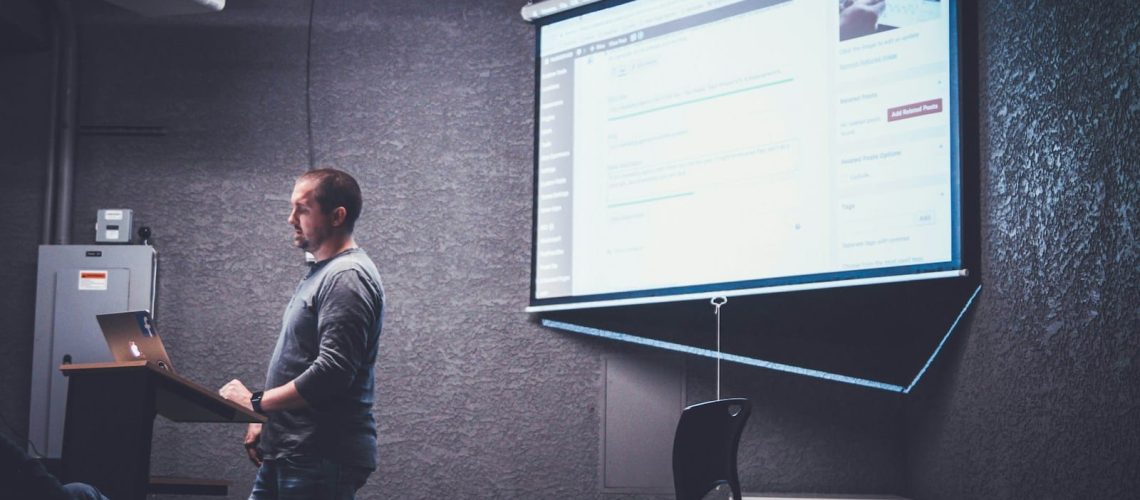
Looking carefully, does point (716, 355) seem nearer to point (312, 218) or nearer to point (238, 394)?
point (312, 218)

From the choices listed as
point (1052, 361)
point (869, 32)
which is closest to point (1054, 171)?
point (1052, 361)

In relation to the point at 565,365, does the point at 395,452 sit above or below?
below

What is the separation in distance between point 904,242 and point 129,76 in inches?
114

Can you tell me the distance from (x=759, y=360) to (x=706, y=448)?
1.30 meters

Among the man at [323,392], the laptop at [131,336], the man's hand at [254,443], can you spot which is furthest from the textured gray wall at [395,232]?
the laptop at [131,336]

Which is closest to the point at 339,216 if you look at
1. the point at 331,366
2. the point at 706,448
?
the point at 331,366

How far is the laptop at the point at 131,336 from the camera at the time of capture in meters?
2.24

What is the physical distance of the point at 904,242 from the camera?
2.59 meters

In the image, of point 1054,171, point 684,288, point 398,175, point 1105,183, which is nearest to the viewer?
point 1105,183

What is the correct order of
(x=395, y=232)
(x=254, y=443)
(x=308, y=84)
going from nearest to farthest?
(x=254, y=443) → (x=395, y=232) → (x=308, y=84)

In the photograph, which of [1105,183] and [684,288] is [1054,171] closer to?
[1105,183]

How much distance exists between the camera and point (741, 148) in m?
3.00

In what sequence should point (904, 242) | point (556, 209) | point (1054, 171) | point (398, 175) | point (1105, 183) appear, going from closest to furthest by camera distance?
point (1105, 183)
point (1054, 171)
point (904, 242)
point (556, 209)
point (398, 175)

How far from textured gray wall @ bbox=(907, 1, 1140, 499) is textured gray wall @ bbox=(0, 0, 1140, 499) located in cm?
53
